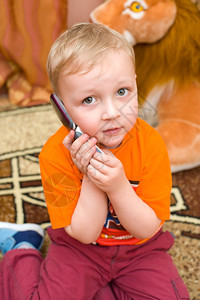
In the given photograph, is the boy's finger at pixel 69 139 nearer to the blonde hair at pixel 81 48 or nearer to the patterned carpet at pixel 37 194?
the blonde hair at pixel 81 48

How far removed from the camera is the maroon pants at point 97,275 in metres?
0.76

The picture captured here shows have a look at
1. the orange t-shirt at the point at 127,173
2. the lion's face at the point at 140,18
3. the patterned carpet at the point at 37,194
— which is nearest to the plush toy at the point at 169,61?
the lion's face at the point at 140,18

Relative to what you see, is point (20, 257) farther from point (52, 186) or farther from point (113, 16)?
point (113, 16)

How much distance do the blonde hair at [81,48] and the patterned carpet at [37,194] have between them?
0.50 metres

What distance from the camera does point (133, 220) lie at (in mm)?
682

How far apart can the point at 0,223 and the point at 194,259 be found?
485 mm

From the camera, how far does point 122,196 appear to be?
25.8 inches

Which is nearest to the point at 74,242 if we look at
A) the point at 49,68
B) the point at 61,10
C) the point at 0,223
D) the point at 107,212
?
the point at 107,212

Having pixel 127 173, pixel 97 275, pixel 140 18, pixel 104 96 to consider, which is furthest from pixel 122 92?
pixel 140 18

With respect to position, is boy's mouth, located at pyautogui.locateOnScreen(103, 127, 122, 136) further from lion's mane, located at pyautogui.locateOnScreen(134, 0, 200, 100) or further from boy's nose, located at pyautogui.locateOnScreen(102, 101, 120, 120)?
lion's mane, located at pyautogui.locateOnScreen(134, 0, 200, 100)

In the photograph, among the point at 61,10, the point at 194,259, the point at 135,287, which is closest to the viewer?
the point at 135,287

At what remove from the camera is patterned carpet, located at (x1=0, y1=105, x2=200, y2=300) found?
919 millimetres

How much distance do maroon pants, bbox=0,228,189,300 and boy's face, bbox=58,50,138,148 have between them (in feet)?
0.91

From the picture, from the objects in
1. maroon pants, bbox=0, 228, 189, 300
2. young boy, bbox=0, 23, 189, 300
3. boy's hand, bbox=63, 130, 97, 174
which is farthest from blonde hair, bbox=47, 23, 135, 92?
maroon pants, bbox=0, 228, 189, 300
